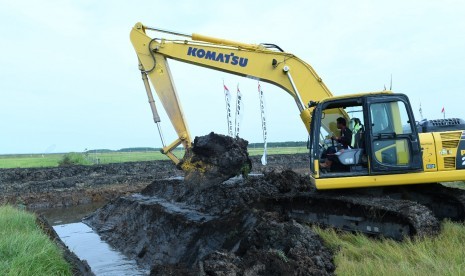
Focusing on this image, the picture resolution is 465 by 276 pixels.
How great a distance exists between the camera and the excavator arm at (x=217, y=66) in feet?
27.6

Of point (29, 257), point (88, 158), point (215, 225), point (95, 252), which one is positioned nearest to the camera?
point (29, 257)

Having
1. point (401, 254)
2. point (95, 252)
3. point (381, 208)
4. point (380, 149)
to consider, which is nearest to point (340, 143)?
point (380, 149)

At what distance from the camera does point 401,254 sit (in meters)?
5.14

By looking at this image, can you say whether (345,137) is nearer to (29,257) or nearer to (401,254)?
(401,254)

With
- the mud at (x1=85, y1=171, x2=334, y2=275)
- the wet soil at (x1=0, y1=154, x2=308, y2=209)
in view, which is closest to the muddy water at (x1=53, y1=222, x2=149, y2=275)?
the mud at (x1=85, y1=171, x2=334, y2=275)

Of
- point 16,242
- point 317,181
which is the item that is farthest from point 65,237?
point 317,181

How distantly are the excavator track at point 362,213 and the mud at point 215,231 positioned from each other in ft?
2.83

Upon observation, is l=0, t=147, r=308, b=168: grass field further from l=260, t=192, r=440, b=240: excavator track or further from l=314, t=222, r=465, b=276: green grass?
l=314, t=222, r=465, b=276: green grass

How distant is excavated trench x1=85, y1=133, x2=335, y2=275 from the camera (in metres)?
5.00

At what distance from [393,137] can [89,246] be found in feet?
23.6

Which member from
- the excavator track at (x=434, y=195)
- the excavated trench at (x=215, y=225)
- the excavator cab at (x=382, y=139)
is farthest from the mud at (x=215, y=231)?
the excavator track at (x=434, y=195)

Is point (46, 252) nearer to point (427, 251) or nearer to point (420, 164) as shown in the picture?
point (427, 251)

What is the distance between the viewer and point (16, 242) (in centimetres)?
578

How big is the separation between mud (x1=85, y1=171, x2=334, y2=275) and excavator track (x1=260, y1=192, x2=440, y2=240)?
86 cm
